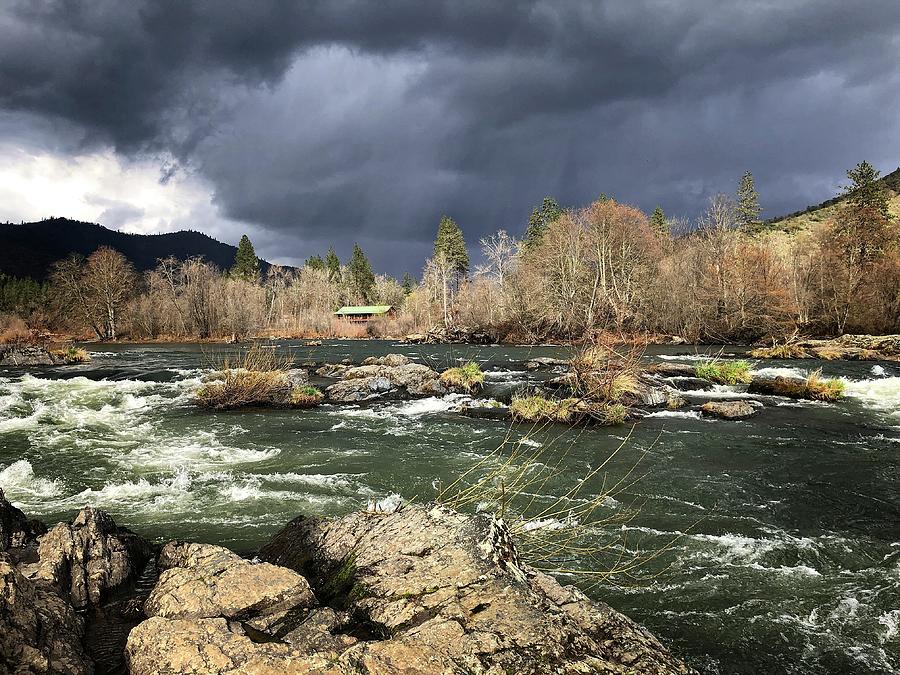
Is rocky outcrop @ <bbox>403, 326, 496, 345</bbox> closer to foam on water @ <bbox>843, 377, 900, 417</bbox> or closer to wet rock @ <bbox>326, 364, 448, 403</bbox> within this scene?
wet rock @ <bbox>326, 364, 448, 403</bbox>

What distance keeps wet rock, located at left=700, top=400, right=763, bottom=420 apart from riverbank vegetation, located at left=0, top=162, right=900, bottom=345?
1351 centimetres

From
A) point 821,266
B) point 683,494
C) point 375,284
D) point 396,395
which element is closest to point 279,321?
point 375,284

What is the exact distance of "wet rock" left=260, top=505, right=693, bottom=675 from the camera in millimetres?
2721

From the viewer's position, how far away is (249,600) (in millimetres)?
3352

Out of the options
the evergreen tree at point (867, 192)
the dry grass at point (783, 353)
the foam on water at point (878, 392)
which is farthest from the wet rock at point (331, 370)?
the evergreen tree at point (867, 192)

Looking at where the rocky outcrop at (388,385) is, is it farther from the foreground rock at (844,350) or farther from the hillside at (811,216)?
the hillside at (811,216)

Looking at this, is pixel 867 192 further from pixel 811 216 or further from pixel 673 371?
pixel 811 216

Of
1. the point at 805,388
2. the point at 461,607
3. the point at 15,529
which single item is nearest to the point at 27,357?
the point at 15,529

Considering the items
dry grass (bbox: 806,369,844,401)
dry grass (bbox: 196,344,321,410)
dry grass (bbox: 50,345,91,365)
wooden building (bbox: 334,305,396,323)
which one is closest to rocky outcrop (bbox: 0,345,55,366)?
dry grass (bbox: 50,345,91,365)

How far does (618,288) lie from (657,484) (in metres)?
40.8

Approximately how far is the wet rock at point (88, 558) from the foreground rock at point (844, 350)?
32.2 meters

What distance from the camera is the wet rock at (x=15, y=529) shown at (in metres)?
4.48

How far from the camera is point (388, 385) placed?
19.6 m

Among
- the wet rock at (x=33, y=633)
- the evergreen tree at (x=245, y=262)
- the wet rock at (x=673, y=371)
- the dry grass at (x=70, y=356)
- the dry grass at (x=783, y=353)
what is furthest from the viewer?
the evergreen tree at (x=245, y=262)
